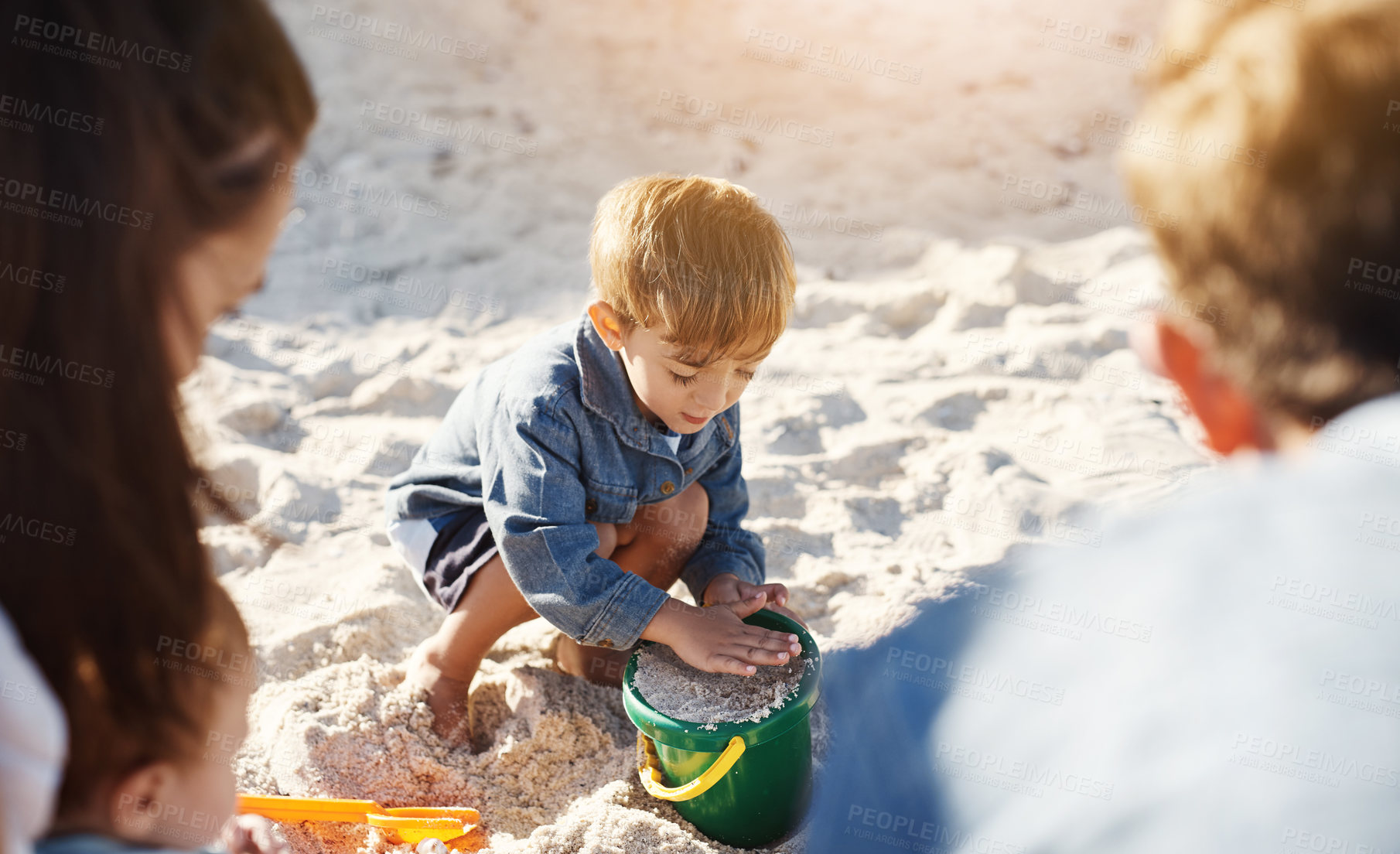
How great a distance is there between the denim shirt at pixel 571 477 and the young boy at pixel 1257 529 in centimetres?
83

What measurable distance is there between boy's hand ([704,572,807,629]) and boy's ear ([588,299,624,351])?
1.50 feet

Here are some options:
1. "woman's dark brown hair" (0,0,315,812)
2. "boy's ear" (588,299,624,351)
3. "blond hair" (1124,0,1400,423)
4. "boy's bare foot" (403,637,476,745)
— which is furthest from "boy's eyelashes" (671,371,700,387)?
"blond hair" (1124,0,1400,423)

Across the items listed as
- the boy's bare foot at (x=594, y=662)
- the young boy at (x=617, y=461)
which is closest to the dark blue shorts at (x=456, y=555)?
the young boy at (x=617, y=461)

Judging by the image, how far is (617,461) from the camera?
1.75 metres

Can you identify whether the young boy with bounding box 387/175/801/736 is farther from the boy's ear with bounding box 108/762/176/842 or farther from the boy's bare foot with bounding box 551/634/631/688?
the boy's ear with bounding box 108/762/176/842

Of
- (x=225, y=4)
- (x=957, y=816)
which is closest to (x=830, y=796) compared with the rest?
(x=957, y=816)

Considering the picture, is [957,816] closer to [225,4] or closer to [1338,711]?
[1338,711]

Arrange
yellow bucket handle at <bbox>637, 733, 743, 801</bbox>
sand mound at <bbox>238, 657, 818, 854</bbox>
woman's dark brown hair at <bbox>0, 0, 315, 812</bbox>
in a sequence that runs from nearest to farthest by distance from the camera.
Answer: woman's dark brown hair at <bbox>0, 0, 315, 812</bbox>
yellow bucket handle at <bbox>637, 733, 743, 801</bbox>
sand mound at <bbox>238, 657, 818, 854</bbox>

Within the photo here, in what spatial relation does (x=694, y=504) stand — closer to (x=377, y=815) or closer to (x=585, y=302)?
(x=377, y=815)

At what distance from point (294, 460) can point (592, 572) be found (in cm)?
117

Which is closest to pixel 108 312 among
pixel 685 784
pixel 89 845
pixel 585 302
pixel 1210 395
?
pixel 89 845

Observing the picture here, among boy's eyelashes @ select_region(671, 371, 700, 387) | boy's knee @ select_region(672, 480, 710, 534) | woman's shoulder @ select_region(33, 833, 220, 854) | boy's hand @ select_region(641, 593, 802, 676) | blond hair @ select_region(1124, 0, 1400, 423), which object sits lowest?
boy's hand @ select_region(641, 593, 802, 676)

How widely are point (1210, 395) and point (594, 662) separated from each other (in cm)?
130

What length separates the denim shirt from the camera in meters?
1.61
